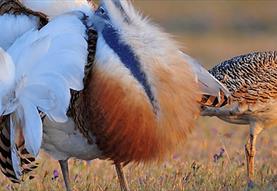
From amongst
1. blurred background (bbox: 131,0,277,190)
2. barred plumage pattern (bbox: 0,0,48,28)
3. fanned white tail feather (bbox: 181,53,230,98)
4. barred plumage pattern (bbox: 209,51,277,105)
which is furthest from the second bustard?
blurred background (bbox: 131,0,277,190)

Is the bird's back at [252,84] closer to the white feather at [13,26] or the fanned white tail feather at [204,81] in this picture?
the fanned white tail feather at [204,81]

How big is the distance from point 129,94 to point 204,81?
0.58 m

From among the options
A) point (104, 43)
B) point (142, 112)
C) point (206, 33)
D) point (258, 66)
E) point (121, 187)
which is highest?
point (206, 33)

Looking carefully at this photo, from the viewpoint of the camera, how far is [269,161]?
626cm

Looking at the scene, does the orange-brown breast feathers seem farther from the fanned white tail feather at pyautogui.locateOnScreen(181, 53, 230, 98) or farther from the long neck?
the fanned white tail feather at pyautogui.locateOnScreen(181, 53, 230, 98)

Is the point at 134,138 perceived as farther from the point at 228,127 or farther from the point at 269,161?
the point at 228,127

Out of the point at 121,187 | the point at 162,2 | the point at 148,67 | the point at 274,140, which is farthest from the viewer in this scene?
the point at 162,2

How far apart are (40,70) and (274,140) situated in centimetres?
379

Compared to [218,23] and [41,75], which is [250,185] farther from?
→ [218,23]

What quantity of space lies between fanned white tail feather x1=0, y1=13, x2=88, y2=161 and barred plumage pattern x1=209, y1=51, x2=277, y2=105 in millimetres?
2027

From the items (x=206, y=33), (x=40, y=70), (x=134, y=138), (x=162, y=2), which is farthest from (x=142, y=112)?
(x=162, y=2)

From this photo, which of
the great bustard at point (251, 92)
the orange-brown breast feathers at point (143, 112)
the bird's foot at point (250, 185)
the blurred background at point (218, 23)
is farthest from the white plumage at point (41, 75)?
the blurred background at point (218, 23)

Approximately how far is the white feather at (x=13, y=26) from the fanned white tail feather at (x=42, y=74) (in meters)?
0.21

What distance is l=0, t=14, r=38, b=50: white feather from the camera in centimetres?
434
